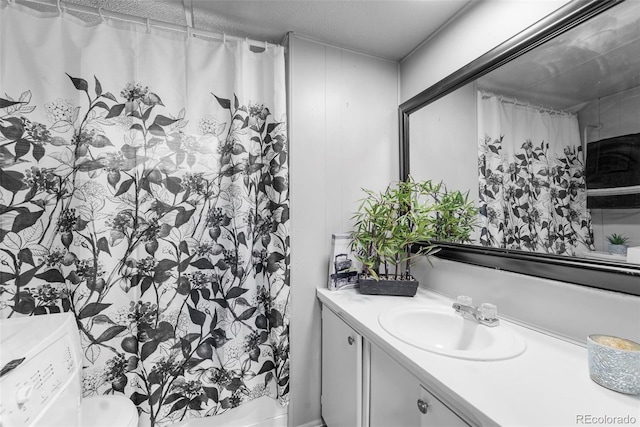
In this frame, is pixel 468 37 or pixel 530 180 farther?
pixel 468 37

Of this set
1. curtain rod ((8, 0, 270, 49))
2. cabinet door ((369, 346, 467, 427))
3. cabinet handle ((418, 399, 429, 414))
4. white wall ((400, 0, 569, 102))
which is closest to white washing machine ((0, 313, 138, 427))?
cabinet door ((369, 346, 467, 427))

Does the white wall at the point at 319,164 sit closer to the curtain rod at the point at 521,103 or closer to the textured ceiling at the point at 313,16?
the textured ceiling at the point at 313,16

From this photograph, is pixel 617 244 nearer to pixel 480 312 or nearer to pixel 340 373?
pixel 480 312

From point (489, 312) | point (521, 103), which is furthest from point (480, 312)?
point (521, 103)

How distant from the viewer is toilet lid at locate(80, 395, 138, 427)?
948mm

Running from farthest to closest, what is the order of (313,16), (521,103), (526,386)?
(313,16), (521,103), (526,386)

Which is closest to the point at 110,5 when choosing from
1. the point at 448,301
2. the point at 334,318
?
the point at 334,318

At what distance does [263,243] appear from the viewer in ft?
4.67

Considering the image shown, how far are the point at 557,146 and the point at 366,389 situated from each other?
1149 millimetres

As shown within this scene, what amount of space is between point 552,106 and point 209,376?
1.88 meters

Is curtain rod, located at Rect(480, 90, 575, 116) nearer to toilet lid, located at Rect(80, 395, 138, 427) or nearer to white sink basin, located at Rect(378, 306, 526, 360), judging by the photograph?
white sink basin, located at Rect(378, 306, 526, 360)

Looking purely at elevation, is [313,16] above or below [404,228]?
above

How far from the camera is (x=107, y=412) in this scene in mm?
1005

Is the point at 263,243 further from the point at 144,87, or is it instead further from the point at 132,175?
the point at 144,87
